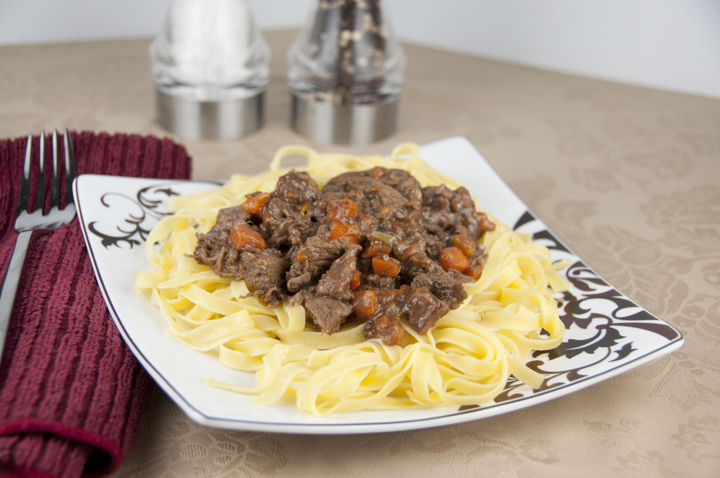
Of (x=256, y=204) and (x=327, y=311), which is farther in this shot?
(x=256, y=204)

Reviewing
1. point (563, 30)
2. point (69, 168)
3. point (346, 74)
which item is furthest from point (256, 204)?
point (563, 30)

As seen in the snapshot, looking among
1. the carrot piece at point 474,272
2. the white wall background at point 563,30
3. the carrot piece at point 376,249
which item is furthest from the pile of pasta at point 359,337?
the white wall background at point 563,30

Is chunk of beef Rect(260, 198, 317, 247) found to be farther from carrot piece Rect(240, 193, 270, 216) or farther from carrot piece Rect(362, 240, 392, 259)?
carrot piece Rect(362, 240, 392, 259)

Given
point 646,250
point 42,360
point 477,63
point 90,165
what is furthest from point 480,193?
point 477,63

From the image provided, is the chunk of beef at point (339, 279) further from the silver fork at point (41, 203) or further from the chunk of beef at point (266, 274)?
the silver fork at point (41, 203)

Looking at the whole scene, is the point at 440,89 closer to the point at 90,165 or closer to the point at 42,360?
the point at 90,165

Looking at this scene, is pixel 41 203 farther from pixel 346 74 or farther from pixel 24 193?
pixel 346 74
